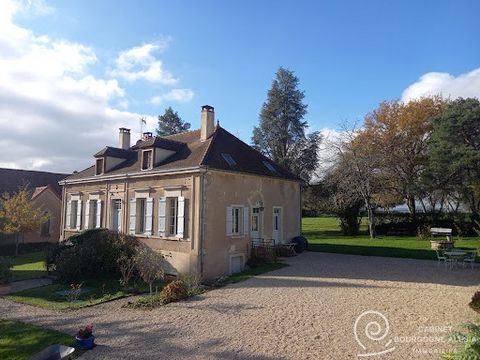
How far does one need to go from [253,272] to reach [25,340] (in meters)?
8.25

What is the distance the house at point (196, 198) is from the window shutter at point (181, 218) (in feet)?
0.13

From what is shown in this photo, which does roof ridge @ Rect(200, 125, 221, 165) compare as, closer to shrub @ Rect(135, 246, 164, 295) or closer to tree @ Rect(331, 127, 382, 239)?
shrub @ Rect(135, 246, 164, 295)

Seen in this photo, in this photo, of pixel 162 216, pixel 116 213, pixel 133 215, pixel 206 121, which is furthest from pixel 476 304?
pixel 116 213

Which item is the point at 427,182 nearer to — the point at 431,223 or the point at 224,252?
the point at 431,223

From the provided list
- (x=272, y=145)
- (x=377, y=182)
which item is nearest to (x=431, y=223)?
(x=377, y=182)

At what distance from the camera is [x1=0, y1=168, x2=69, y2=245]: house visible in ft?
89.6

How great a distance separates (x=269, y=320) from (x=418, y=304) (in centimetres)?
395

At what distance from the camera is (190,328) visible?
8.64 meters

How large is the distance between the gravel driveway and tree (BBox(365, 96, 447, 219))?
17.7 metres

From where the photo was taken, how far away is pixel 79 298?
1274cm

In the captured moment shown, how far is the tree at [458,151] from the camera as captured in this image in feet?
89.8

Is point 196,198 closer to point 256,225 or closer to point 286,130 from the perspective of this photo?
point 256,225

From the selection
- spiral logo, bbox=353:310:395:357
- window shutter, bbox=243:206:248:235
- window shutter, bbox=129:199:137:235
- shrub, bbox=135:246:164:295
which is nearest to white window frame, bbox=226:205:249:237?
window shutter, bbox=243:206:248:235

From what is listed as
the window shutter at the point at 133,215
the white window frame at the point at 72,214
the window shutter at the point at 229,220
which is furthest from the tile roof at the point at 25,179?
the window shutter at the point at 229,220
